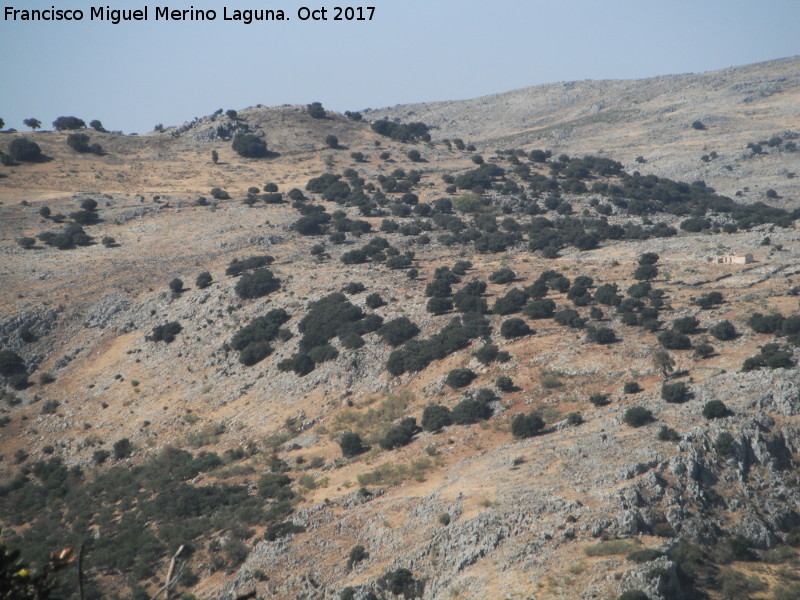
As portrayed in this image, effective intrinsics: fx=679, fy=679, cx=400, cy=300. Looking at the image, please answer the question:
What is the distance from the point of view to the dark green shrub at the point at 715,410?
33.8 meters

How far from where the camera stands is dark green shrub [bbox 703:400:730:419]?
33781mm

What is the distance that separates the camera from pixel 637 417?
34844 millimetres

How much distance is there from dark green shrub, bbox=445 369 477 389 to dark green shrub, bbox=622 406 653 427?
12.0 m

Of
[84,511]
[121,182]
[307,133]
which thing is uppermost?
[307,133]

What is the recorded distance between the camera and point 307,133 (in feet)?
389

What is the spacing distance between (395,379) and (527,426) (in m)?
13.4

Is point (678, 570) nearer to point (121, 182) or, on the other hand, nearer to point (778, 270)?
point (778, 270)

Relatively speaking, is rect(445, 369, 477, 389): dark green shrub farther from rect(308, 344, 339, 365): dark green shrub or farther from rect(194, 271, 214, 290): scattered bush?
rect(194, 271, 214, 290): scattered bush

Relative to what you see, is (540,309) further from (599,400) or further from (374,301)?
(374,301)

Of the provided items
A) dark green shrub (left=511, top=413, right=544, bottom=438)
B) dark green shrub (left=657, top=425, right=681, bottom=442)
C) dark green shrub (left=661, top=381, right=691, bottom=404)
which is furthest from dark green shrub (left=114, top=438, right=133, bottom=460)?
dark green shrub (left=661, top=381, right=691, bottom=404)

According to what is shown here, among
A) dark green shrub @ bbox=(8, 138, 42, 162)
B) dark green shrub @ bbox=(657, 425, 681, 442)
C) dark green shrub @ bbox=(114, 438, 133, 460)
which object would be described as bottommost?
dark green shrub @ bbox=(114, 438, 133, 460)

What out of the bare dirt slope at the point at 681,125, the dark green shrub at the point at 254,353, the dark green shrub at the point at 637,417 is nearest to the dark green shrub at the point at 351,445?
the dark green shrub at the point at 637,417

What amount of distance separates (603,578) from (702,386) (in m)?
17.5

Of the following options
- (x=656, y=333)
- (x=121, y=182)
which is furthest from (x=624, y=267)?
(x=121, y=182)
